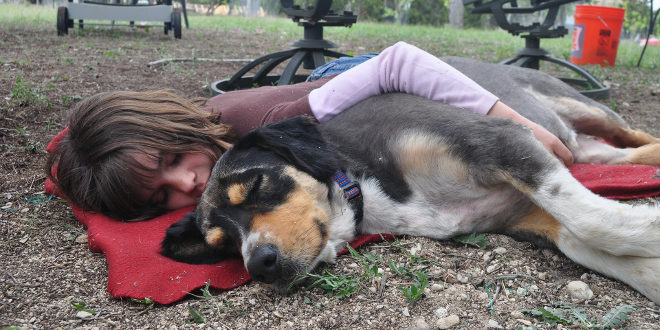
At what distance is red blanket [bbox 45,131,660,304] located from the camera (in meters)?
2.75

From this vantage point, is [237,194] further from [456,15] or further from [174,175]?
[456,15]

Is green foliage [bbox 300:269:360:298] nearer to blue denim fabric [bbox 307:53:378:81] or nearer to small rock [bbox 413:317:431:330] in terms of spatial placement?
small rock [bbox 413:317:431:330]

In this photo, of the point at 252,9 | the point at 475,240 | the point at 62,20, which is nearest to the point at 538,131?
the point at 475,240

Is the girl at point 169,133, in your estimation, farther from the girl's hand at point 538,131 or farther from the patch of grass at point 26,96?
the patch of grass at point 26,96

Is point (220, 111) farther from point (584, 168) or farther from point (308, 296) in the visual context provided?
point (584, 168)

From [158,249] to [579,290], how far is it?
7.10ft

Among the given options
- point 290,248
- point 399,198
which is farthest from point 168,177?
point 399,198

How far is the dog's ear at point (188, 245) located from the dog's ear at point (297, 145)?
1.69ft

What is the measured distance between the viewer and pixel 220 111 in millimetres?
4008

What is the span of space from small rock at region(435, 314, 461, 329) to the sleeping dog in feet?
2.38

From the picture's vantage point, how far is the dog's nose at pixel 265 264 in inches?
101

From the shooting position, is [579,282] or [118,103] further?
[118,103]

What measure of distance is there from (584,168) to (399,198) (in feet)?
5.70

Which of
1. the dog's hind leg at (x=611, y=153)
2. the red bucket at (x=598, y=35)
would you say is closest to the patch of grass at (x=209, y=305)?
the dog's hind leg at (x=611, y=153)
